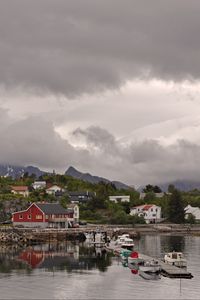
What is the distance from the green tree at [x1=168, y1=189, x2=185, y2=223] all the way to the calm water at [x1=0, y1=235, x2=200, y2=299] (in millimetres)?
73092

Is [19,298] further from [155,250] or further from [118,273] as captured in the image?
[155,250]

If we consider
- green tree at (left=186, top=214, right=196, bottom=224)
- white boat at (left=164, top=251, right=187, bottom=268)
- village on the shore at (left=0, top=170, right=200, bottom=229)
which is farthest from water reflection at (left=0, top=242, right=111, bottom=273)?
green tree at (left=186, top=214, right=196, bottom=224)

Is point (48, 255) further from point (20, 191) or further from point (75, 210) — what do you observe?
point (20, 191)

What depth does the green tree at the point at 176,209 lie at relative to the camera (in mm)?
175625

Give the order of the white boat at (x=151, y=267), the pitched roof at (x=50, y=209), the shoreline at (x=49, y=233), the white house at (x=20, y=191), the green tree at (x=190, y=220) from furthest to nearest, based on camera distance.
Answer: the green tree at (x=190, y=220), the white house at (x=20, y=191), the pitched roof at (x=50, y=209), the shoreline at (x=49, y=233), the white boat at (x=151, y=267)

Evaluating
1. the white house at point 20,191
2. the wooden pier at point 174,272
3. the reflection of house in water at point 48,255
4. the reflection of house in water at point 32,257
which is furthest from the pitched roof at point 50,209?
the wooden pier at point 174,272

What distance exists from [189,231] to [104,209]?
26.8m

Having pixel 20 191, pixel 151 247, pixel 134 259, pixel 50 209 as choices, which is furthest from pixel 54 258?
pixel 20 191

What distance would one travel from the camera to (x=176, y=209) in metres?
177

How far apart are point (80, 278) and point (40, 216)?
71.1 metres

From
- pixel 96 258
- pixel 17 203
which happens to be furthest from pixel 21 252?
pixel 17 203

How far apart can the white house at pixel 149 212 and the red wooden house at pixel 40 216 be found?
1778 inches

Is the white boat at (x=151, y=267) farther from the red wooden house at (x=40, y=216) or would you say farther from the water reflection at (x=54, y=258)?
the red wooden house at (x=40, y=216)

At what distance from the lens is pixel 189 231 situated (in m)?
160
